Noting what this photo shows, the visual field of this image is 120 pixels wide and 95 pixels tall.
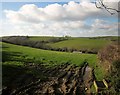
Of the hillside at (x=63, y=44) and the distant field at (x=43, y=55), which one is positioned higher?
the hillside at (x=63, y=44)

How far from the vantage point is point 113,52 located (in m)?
17.7

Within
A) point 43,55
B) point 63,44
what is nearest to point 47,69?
point 43,55

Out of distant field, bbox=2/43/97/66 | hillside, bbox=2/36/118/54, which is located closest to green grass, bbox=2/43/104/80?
distant field, bbox=2/43/97/66

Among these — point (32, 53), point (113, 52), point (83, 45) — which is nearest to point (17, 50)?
point (32, 53)

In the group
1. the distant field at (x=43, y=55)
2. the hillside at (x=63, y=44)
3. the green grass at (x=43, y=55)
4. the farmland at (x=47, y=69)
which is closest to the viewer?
the farmland at (x=47, y=69)

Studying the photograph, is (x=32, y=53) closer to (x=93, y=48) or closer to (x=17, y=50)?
(x=17, y=50)

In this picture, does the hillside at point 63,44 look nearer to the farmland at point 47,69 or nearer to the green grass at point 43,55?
the farmland at point 47,69

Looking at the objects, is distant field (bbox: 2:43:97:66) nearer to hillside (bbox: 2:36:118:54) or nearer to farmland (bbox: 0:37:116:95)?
farmland (bbox: 0:37:116:95)

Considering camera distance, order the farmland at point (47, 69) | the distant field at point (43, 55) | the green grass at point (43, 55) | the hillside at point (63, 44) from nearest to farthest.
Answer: the farmland at point (47, 69), the green grass at point (43, 55), the distant field at point (43, 55), the hillside at point (63, 44)

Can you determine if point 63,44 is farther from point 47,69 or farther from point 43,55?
point 47,69

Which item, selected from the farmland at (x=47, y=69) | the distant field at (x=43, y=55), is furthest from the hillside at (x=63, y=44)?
the distant field at (x=43, y=55)

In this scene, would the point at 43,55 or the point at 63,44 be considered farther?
the point at 63,44

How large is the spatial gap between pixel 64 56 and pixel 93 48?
133 inches

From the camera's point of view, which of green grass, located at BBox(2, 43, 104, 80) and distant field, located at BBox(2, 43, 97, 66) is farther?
distant field, located at BBox(2, 43, 97, 66)
